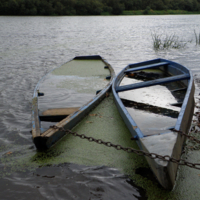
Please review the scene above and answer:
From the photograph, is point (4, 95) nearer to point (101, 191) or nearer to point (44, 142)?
point (44, 142)

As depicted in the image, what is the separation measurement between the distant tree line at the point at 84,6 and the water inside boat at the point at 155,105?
4991 cm

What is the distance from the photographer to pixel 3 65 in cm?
995

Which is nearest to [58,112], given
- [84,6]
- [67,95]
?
[67,95]

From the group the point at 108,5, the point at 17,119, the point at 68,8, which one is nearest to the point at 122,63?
the point at 17,119

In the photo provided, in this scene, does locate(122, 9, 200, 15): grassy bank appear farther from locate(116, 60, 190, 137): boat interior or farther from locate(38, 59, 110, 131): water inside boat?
locate(116, 60, 190, 137): boat interior

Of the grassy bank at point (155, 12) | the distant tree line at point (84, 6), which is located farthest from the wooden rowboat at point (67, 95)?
the grassy bank at point (155, 12)

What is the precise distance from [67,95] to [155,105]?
90.7 inches

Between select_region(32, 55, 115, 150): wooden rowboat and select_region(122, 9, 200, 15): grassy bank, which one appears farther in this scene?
select_region(122, 9, 200, 15): grassy bank

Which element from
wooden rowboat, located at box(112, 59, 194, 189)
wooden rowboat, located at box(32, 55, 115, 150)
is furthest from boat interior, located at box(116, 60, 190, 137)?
wooden rowboat, located at box(32, 55, 115, 150)

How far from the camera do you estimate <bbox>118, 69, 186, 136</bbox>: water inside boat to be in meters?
4.16

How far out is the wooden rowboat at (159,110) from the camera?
2564 millimetres

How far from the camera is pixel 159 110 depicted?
15.8 ft

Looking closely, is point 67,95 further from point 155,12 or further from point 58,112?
point 155,12

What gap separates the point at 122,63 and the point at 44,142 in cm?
868
